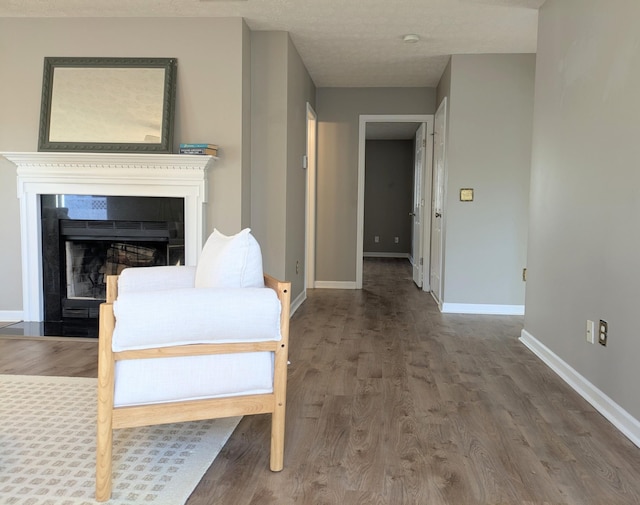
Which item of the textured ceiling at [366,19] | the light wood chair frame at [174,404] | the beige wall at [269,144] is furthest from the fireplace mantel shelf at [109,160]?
the light wood chair frame at [174,404]

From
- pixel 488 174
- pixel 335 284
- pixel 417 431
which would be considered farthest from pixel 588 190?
pixel 335 284

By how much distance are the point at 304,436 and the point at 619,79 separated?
2.16m

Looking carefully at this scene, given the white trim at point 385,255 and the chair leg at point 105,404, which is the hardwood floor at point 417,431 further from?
the white trim at point 385,255

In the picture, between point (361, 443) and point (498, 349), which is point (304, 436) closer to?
point (361, 443)

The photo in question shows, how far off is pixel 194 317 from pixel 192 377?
218 mm

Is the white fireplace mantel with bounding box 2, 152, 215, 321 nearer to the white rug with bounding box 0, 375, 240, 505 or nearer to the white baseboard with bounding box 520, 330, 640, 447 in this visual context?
the white rug with bounding box 0, 375, 240, 505

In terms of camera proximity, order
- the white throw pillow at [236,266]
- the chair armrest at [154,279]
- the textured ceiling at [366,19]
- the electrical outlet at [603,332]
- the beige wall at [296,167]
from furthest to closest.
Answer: the beige wall at [296,167] → the textured ceiling at [366,19] → the electrical outlet at [603,332] → the chair armrest at [154,279] → the white throw pillow at [236,266]

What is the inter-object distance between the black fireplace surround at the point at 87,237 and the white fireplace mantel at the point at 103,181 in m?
0.07

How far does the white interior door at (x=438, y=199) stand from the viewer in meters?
5.26

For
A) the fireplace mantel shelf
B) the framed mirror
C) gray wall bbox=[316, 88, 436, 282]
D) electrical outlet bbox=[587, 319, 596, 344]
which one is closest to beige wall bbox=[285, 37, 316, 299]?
gray wall bbox=[316, 88, 436, 282]

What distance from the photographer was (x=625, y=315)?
2307 millimetres

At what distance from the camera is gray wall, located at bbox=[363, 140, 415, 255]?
10398 mm

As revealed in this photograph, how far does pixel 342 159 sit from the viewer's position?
6.30 metres

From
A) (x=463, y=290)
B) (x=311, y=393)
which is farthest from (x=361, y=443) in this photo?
(x=463, y=290)
